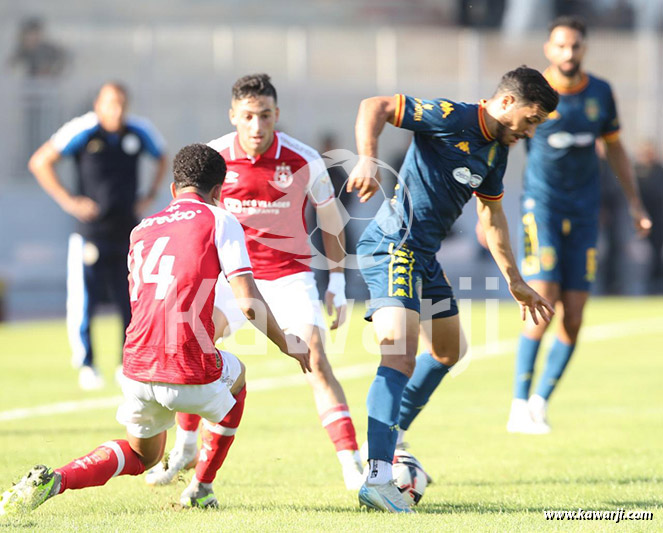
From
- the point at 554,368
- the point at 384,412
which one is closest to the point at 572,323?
the point at 554,368

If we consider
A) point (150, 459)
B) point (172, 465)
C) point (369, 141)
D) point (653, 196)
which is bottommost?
point (653, 196)

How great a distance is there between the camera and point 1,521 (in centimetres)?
517

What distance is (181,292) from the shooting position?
5.21 m

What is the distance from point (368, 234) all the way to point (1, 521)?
2.35 metres

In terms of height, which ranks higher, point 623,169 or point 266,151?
point 266,151

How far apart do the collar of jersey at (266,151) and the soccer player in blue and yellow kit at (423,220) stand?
34.4 inches

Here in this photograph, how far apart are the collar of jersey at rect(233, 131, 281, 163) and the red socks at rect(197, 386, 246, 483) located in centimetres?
170

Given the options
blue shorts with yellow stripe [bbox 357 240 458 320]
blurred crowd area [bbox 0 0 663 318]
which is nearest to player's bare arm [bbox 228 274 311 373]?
blue shorts with yellow stripe [bbox 357 240 458 320]

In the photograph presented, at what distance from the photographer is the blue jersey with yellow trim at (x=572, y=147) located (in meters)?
8.45

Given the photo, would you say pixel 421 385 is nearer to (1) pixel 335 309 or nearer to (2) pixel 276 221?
(1) pixel 335 309

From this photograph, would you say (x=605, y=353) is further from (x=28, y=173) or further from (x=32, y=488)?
(x=28, y=173)

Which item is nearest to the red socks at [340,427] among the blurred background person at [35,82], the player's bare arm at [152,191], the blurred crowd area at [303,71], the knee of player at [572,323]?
the knee of player at [572,323]

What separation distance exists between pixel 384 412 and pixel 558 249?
329cm

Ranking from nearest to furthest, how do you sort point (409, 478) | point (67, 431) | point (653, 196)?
1. point (409, 478)
2. point (67, 431)
3. point (653, 196)
